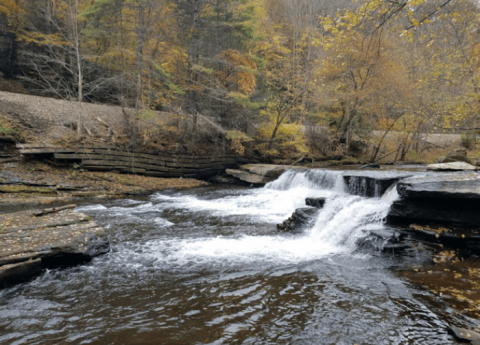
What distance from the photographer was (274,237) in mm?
6727

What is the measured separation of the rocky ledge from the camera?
163 inches

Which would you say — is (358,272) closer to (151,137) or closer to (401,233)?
(401,233)

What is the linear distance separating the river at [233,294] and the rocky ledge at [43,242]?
207 millimetres

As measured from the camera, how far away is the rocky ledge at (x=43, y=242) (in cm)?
414

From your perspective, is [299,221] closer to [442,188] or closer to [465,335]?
[442,188]

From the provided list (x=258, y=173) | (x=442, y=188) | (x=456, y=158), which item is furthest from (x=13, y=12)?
(x=456, y=158)

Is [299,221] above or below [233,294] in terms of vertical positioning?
above

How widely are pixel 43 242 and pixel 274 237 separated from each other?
15.3 feet

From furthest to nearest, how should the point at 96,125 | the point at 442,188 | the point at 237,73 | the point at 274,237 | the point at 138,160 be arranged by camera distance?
1. the point at 237,73
2. the point at 96,125
3. the point at 138,160
4. the point at 274,237
5. the point at 442,188

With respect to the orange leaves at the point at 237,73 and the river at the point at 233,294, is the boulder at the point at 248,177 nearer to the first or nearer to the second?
the orange leaves at the point at 237,73

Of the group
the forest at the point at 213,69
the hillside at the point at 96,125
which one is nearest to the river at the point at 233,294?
the hillside at the point at 96,125

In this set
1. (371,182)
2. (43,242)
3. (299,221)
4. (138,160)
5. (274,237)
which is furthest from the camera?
(138,160)

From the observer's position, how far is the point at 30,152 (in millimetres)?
11570

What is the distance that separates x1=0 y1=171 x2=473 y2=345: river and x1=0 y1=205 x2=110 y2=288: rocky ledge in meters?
0.21
